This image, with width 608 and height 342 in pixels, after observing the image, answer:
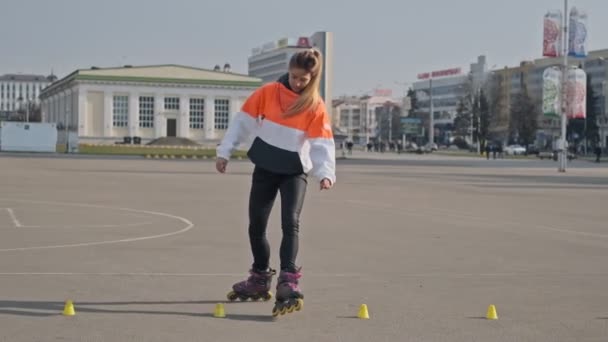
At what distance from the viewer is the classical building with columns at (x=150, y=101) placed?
126m

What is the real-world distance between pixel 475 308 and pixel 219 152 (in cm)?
246

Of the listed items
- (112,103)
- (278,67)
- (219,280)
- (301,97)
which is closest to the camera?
(301,97)

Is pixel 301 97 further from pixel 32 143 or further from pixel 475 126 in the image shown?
pixel 475 126

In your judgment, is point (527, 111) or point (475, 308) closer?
point (475, 308)

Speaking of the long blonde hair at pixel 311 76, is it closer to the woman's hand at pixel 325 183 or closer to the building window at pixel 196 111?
A: the woman's hand at pixel 325 183

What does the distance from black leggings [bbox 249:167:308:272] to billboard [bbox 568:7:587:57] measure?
159 ft

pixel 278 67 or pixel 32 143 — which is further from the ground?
pixel 278 67

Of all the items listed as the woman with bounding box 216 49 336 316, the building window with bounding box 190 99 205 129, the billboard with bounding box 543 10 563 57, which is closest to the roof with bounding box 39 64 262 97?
the building window with bounding box 190 99 205 129

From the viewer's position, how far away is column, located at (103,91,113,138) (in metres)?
126

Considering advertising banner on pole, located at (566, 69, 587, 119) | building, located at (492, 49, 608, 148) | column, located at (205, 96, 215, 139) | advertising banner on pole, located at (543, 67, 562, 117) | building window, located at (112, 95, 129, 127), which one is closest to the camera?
advertising banner on pole, located at (566, 69, 587, 119)

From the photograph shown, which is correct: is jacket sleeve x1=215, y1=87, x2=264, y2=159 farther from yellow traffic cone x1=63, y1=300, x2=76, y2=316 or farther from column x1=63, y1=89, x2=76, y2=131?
column x1=63, y1=89, x2=76, y2=131

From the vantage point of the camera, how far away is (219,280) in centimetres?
959

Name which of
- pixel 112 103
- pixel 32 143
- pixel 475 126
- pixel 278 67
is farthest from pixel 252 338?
pixel 278 67

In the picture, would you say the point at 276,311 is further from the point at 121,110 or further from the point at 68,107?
the point at 68,107
